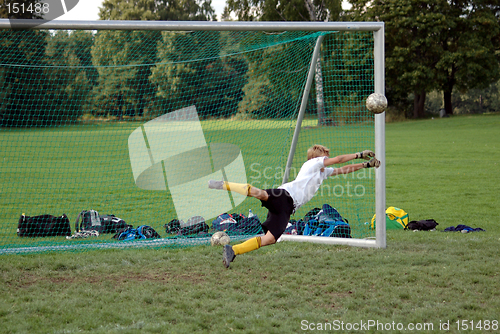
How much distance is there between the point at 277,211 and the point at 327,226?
201 cm

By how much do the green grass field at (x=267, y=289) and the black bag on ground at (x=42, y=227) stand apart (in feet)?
3.94

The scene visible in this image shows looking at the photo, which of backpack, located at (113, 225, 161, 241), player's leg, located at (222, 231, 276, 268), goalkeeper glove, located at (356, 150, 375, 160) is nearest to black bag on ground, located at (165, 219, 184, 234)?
backpack, located at (113, 225, 161, 241)

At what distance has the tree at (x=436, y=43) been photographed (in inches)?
1303

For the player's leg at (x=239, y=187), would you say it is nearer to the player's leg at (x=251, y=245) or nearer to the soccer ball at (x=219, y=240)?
the player's leg at (x=251, y=245)

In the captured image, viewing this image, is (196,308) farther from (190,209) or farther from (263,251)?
(190,209)

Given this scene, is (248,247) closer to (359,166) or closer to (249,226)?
(359,166)

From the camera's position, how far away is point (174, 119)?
463 inches

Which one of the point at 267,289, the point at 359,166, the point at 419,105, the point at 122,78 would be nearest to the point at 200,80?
the point at 122,78

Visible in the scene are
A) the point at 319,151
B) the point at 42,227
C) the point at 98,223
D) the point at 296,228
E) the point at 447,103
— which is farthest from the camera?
the point at 447,103

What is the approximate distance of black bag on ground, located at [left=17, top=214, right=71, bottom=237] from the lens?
6980 mm

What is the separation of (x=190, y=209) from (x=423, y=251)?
4.53m

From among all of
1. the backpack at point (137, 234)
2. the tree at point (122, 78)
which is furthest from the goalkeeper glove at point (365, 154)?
the tree at point (122, 78)

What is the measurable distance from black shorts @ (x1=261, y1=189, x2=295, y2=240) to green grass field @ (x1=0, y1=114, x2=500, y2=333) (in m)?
0.53

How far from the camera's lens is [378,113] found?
226 inches
